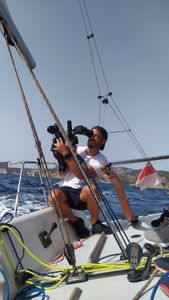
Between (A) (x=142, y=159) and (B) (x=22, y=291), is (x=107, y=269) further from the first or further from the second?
(A) (x=142, y=159)

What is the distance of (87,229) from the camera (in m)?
2.78

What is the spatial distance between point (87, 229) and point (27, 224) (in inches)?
37.0

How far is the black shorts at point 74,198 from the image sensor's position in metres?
2.65

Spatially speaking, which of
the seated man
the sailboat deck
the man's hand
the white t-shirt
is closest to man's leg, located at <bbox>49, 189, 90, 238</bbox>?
the seated man

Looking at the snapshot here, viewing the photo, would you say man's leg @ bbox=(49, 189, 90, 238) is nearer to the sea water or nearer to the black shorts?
the black shorts

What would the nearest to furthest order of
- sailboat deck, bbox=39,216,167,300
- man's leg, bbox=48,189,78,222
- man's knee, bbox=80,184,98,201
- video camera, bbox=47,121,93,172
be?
sailboat deck, bbox=39,216,167,300
video camera, bbox=47,121,93,172
man's knee, bbox=80,184,98,201
man's leg, bbox=48,189,78,222

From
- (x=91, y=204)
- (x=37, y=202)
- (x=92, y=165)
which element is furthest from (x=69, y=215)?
(x=37, y=202)

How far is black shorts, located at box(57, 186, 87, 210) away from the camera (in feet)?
8.68

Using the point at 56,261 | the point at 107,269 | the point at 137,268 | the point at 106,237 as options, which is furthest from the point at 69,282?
the point at 106,237

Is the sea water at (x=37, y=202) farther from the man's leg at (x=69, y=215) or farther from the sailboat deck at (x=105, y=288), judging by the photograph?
the sailboat deck at (x=105, y=288)

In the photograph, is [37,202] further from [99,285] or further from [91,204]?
[99,285]

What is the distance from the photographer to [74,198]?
8.72 feet

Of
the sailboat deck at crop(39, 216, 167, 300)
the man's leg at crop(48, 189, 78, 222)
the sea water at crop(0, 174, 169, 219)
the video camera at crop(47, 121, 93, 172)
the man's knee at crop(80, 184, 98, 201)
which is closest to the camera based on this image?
the sailboat deck at crop(39, 216, 167, 300)

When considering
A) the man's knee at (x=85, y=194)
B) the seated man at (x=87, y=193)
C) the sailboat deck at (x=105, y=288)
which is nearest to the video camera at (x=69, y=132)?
the seated man at (x=87, y=193)
